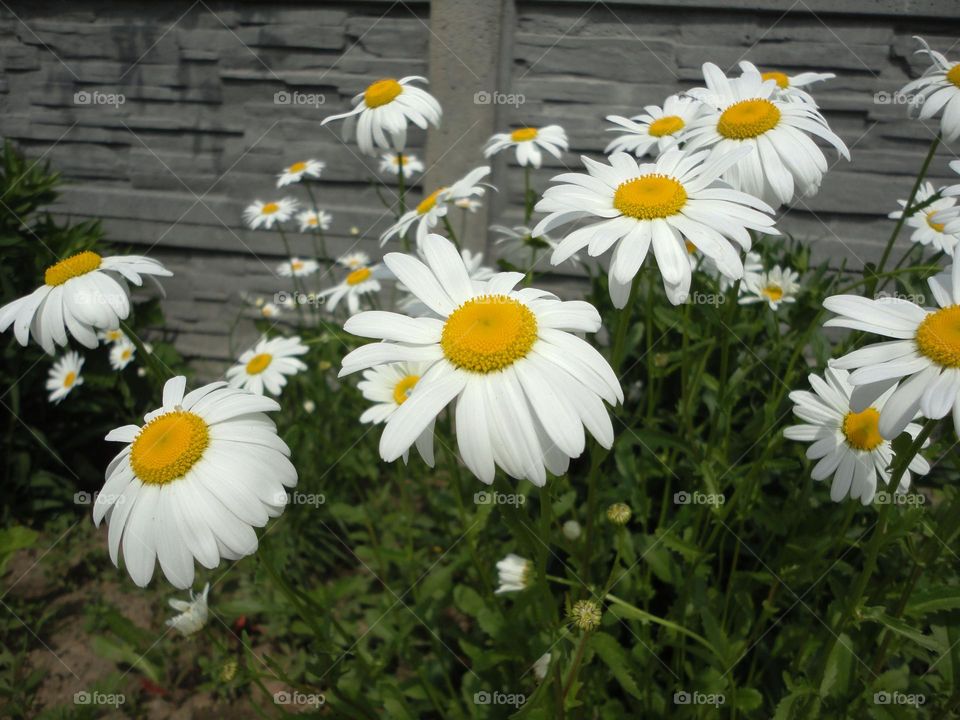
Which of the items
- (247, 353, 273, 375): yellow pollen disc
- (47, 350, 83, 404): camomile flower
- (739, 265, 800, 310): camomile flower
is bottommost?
(47, 350, 83, 404): camomile flower

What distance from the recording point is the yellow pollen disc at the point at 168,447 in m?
0.97

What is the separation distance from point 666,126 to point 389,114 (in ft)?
2.66

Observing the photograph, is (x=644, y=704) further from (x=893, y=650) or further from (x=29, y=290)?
(x=29, y=290)

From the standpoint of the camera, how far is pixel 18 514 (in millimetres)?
2697

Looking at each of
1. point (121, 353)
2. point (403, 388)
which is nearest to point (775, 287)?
point (403, 388)

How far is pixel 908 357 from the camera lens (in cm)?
88

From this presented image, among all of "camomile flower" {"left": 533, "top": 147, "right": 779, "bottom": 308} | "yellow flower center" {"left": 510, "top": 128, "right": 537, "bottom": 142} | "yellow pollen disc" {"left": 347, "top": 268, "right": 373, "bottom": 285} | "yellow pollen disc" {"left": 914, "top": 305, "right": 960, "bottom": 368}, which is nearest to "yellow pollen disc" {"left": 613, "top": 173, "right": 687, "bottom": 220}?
"camomile flower" {"left": 533, "top": 147, "right": 779, "bottom": 308}

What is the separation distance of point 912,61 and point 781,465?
2060 millimetres

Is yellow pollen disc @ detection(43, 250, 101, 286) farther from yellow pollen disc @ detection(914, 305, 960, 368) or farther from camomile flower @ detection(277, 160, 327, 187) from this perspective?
yellow pollen disc @ detection(914, 305, 960, 368)

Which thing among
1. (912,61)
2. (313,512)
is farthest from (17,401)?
(912,61)

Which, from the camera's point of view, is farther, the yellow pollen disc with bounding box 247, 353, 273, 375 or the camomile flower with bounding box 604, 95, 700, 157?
the yellow pollen disc with bounding box 247, 353, 273, 375

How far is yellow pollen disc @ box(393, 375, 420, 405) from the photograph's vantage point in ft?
5.59

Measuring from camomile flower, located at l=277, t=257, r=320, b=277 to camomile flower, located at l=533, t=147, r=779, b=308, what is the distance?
1.96 metres

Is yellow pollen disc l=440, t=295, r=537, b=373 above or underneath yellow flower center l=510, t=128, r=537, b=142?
above
